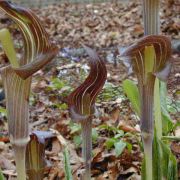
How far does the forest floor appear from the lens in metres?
2.19

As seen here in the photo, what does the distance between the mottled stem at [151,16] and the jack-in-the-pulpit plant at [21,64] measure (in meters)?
0.28

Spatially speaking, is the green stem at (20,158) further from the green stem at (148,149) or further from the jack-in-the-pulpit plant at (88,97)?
the green stem at (148,149)

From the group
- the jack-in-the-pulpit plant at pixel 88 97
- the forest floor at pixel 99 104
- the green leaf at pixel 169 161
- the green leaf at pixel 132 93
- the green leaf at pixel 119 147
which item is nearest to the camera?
the jack-in-the-pulpit plant at pixel 88 97

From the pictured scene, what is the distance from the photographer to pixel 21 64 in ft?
3.60

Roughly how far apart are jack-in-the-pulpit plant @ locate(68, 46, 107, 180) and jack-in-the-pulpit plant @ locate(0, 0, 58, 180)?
0.43 ft

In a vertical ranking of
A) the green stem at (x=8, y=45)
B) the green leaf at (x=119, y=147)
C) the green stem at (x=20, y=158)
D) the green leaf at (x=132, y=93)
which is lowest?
the green leaf at (x=119, y=147)

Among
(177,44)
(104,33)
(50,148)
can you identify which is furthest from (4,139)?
(104,33)

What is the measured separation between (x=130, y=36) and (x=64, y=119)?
3922mm

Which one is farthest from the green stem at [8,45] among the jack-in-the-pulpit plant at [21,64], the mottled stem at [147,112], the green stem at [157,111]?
the green stem at [157,111]

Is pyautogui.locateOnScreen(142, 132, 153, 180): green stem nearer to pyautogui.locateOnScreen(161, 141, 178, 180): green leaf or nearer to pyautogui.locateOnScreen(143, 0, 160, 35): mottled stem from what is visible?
pyautogui.locateOnScreen(161, 141, 178, 180): green leaf

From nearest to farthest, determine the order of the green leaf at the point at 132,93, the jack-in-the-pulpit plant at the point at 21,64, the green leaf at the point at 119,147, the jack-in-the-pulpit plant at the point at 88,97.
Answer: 1. the jack-in-the-pulpit plant at the point at 21,64
2. the jack-in-the-pulpit plant at the point at 88,97
3. the green leaf at the point at 132,93
4. the green leaf at the point at 119,147

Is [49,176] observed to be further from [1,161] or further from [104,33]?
[104,33]

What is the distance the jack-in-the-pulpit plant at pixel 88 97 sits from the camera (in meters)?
1.12

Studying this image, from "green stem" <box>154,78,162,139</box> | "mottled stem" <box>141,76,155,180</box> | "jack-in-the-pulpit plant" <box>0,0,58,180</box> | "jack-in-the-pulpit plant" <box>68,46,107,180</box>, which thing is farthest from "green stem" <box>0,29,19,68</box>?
"green stem" <box>154,78,162,139</box>
